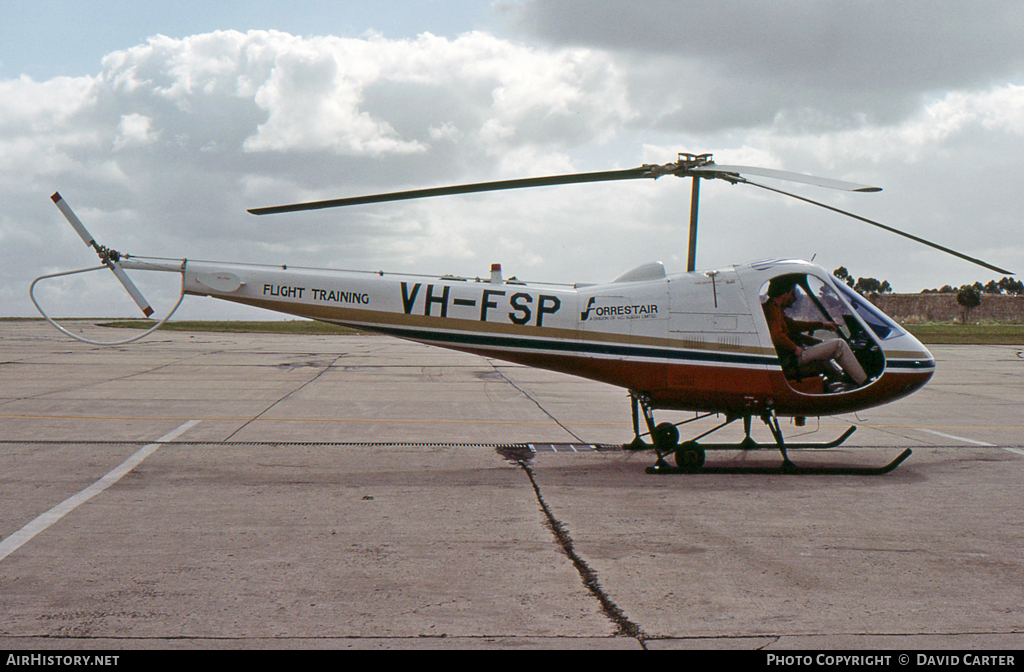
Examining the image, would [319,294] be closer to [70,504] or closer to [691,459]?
[70,504]

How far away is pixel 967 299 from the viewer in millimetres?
104125

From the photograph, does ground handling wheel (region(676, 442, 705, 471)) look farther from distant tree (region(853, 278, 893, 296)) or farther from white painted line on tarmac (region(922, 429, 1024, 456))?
distant tree (region(853, 278, 893, 296))

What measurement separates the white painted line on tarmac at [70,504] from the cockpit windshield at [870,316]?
8683 millimetres

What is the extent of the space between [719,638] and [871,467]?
20.6 ft

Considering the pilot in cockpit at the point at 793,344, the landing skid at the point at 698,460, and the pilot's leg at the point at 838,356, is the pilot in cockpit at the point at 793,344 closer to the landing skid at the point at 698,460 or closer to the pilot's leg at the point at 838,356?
the pilot's leg at the point at 838,356

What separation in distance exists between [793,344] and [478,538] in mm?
5156

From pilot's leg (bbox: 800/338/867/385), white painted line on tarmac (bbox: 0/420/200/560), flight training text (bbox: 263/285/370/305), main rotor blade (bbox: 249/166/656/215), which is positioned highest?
main rotor blade (bbox: 249/166/656/215)

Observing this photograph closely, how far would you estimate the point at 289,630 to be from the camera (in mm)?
4160

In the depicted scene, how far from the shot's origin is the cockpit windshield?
921 centimetres

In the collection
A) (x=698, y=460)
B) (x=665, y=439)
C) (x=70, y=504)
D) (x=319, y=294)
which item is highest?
(x=319, y=294)

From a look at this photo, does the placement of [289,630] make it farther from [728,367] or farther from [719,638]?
[728,367]

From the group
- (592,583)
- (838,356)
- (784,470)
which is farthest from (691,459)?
(592,583)

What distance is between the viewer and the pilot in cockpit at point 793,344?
9.05 meters

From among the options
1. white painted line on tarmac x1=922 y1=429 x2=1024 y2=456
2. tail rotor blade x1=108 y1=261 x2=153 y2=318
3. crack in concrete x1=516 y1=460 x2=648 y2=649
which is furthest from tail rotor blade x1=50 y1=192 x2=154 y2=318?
white painted line on tarmac x1=922 y1=429 x2=1024 y2=456
